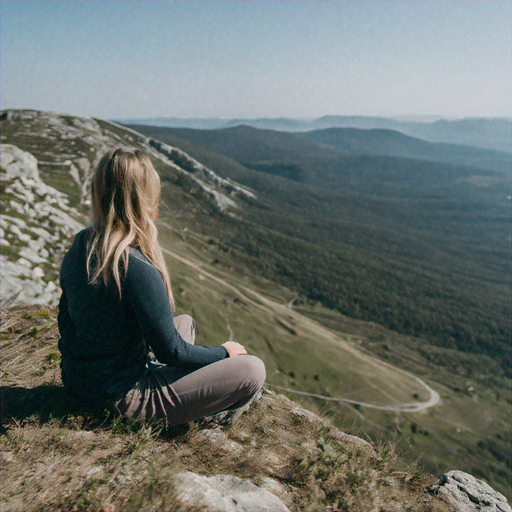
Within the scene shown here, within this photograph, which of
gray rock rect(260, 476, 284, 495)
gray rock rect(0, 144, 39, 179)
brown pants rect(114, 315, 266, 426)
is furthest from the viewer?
gray rock rect(0, 144, 39, 179)

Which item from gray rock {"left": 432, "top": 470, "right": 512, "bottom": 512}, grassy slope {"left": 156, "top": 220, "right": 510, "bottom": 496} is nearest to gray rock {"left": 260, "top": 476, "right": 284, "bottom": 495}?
gray rock {"left": 432, "top": 470, "right": 512, "bottom": 512}

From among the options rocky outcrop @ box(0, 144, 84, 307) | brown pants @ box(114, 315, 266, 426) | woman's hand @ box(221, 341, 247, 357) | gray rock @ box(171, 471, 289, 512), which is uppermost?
woman's hand @ box(221, 341, 247, 357)

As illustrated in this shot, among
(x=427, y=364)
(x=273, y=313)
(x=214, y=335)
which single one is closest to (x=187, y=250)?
(x=273, y=313)

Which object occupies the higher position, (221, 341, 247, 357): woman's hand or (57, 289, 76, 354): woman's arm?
(57, 289, 76, 354): woman's arm

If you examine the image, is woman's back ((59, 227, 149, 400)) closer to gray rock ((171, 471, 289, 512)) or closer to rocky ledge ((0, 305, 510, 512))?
rocky ledge ((0, 305, 510, 512))

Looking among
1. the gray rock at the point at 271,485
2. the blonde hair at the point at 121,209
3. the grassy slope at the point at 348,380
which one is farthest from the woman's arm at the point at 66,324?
the grassy slope at the point at 348,380

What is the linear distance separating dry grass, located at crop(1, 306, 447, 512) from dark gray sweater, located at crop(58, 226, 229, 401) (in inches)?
24.5

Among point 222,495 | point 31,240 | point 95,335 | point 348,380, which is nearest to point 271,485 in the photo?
point 222,495

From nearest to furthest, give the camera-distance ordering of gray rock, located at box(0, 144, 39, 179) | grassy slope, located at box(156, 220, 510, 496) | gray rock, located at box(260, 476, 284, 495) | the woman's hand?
1. gray rock, located at box(260, 476, 284, 495)
2. the woman's hand
3. gray rock, located at box(0, 144, 39, 179)
4. grassy slope, located at box(156, 220, 510, 496)

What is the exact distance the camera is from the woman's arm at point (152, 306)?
13.0ft

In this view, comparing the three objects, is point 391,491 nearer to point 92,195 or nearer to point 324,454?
point 324,454

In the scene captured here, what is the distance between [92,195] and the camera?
427cm

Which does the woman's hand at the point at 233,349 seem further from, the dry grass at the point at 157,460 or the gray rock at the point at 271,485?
the gray rock at the point at 271,485

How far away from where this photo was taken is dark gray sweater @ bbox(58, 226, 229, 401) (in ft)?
13.2
